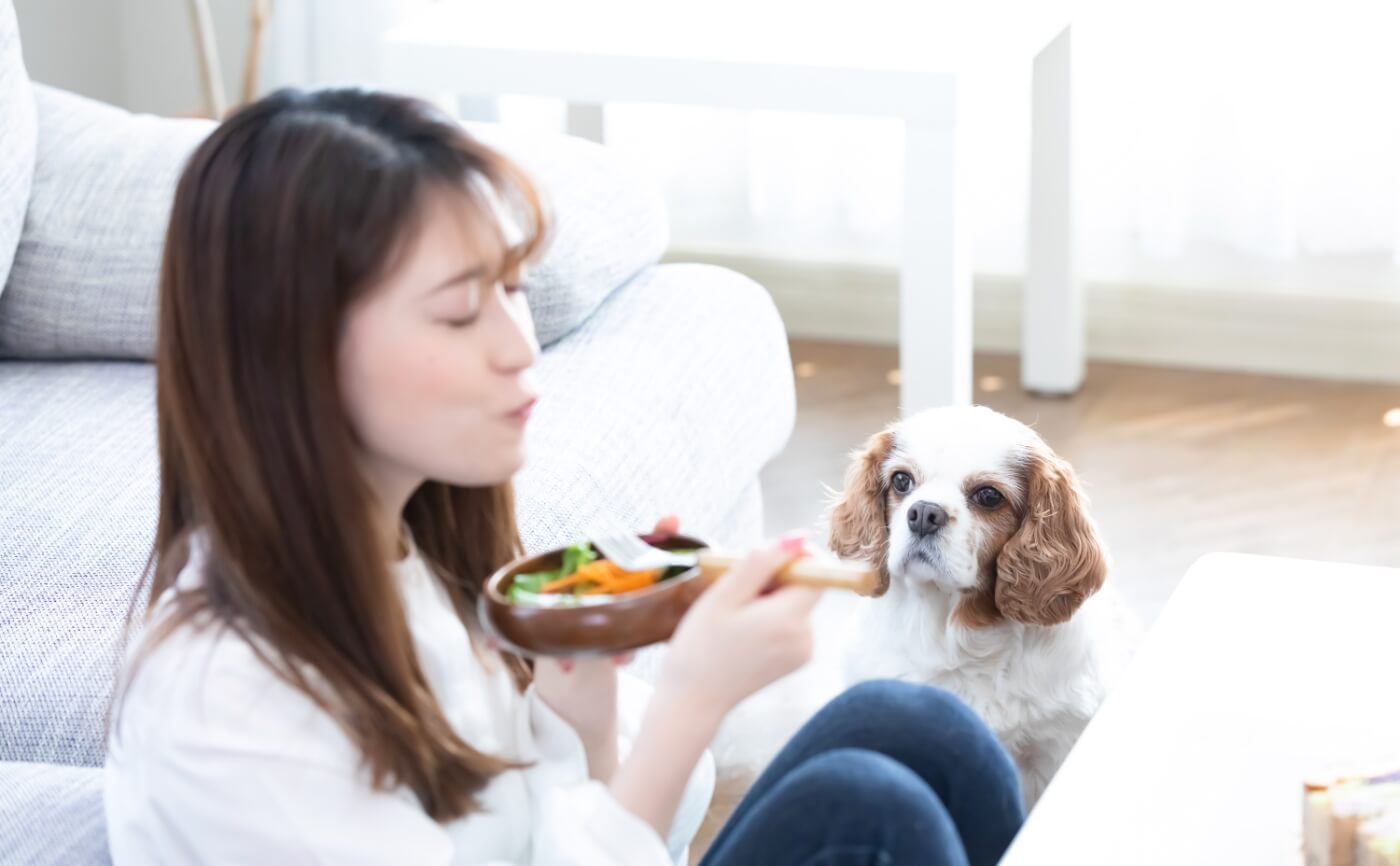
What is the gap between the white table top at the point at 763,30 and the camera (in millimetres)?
2150

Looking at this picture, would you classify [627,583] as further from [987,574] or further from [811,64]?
[811,64]

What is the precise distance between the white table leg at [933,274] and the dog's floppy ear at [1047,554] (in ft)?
1.74

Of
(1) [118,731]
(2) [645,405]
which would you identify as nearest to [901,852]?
(1) [118,731]

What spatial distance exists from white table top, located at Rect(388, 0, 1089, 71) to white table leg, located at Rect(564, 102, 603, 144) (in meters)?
0.47

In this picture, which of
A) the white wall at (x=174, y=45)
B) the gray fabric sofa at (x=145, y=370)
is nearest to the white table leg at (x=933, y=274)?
the gray fabric sofa at (x=145, y=370)

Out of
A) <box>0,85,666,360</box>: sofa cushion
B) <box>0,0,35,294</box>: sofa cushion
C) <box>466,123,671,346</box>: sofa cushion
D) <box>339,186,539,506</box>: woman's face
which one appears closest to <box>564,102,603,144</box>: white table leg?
<box>466,123,671,346</box>: sofa cushion

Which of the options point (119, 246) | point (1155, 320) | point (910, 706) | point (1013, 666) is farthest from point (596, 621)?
point (1155, 320)

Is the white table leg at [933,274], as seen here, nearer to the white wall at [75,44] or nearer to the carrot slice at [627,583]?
the carrot slice at [627,583]

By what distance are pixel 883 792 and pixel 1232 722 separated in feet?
1.00

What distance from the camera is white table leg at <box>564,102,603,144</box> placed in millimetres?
2965

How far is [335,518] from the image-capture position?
0.96 metres

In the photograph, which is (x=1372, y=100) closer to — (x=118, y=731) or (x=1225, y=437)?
(x=1225, y=437)

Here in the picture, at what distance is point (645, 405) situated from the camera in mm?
1811

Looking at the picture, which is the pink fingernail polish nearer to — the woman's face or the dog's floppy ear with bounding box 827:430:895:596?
the woman's face
